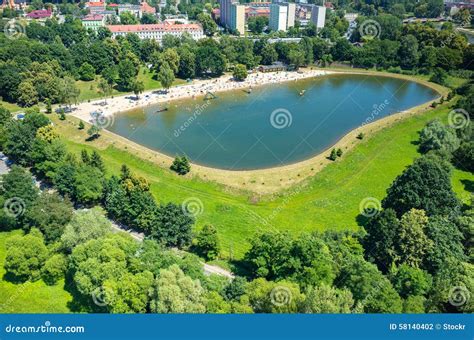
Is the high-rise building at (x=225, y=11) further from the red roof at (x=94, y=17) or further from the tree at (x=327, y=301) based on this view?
the tree at (x=327, y=301)

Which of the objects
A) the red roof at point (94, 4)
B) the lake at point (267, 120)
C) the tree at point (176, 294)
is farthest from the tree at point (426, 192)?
the red roof at point (94, 4)

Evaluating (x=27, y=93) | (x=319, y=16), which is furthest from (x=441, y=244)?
(x=319, y=16)

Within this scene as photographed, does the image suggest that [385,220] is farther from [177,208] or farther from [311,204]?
[177,208]

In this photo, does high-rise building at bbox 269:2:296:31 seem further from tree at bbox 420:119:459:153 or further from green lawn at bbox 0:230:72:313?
green lawn at bbox 0:230:72:313

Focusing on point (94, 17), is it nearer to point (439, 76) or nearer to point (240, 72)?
point (240, 72)

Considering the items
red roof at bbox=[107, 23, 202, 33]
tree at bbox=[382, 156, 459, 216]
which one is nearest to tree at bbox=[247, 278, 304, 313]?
tree at bbox=[382, 156, 459, 216]

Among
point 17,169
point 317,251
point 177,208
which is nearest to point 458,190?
point 317,251

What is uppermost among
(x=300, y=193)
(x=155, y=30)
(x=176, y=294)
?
(x=155, y=30)
